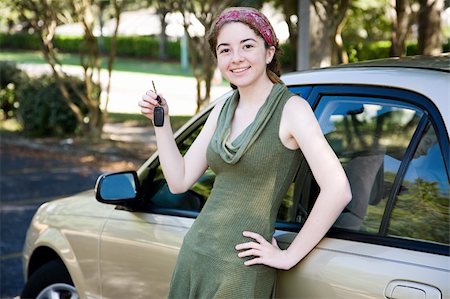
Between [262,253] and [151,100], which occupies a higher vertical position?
[151,100]

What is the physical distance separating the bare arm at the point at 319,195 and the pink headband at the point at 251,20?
241 millimetres

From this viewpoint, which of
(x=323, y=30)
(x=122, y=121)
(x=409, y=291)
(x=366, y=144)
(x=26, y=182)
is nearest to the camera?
(x=409, y=291)

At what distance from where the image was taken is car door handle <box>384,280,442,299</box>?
224cm

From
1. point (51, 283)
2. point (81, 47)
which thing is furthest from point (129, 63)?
point (51, 283)

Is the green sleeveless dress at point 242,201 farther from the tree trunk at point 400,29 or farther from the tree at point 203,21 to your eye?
the tree trunk at point 400,29

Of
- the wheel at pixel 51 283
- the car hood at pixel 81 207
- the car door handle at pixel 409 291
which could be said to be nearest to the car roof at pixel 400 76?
the car door handle at pixel 409 291

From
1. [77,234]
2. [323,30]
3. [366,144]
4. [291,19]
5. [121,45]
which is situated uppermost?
[121,45]

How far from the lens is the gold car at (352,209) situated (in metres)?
2.42

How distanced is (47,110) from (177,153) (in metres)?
12.4

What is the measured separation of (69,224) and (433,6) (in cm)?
832

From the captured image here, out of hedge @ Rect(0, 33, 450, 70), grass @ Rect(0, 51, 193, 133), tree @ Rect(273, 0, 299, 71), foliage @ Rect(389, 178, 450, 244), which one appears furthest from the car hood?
hedge @ Rect(0, 33, 450, 70)

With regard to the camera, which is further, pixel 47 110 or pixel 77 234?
pixel 47 110

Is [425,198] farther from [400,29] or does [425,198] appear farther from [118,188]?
[400,29]

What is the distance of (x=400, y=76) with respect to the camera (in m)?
2.61
